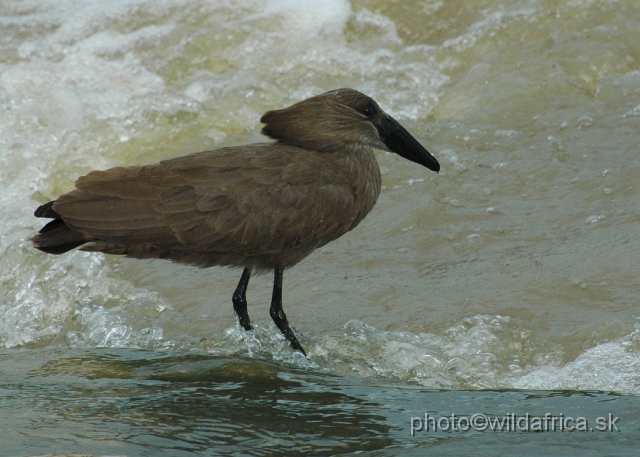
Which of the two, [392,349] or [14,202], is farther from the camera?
[14,202]

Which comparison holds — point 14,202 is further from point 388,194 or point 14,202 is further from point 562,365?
point 562,365

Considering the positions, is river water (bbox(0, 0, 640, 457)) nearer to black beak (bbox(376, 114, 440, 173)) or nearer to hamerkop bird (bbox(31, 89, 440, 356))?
hamerkop bird (bbox(31, 89, 440, 356))

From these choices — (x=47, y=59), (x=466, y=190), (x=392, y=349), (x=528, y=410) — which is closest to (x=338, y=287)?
(x=392, y=349)

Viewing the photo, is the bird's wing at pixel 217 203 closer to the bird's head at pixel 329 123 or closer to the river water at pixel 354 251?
the bird's head at pixel 329 123

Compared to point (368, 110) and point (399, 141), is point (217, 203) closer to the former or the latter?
point (368, 110)

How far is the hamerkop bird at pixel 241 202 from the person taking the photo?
443 cm

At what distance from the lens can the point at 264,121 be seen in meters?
5.11

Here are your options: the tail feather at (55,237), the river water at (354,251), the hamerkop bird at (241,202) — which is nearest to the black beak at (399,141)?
the hamerkop bird at (241,202)

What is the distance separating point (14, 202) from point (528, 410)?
5170 mm

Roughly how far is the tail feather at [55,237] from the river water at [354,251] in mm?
542

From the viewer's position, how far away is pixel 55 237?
4.41 meters

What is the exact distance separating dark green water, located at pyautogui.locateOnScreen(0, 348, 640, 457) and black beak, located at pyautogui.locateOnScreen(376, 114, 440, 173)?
5.36 feet

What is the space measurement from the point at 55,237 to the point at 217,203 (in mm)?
768

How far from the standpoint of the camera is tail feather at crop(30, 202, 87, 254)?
4.40 meters
